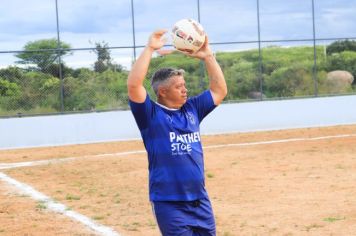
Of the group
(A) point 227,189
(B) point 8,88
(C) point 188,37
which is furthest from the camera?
(B) point 8,88

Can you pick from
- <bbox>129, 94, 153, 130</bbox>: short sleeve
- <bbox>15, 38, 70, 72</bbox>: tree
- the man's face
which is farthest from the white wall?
<bbox>129, 94, 153, 130</bbox>: short sleeve

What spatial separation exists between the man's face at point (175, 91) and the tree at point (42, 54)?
1942 cm

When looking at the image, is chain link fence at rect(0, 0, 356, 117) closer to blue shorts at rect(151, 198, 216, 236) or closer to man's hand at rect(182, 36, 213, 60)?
man's hand at rect(182, 36, 213, 60)

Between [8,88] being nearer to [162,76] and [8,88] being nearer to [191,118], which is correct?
[162,76]

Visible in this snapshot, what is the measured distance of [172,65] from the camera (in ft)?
89.0

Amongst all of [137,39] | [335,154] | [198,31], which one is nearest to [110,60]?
[137,39]

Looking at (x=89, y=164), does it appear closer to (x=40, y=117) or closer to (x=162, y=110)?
(x=40, y=117)

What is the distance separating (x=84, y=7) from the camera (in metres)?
26.3

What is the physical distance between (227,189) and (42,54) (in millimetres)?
13929

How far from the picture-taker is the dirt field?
29.2ft

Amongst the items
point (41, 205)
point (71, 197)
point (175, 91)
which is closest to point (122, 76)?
point (71, 197)

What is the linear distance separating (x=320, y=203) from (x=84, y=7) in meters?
17.9

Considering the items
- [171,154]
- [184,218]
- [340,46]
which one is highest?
[340,46]

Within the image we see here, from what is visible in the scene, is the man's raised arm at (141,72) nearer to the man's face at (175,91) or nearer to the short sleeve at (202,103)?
the man's face at (175,91)
